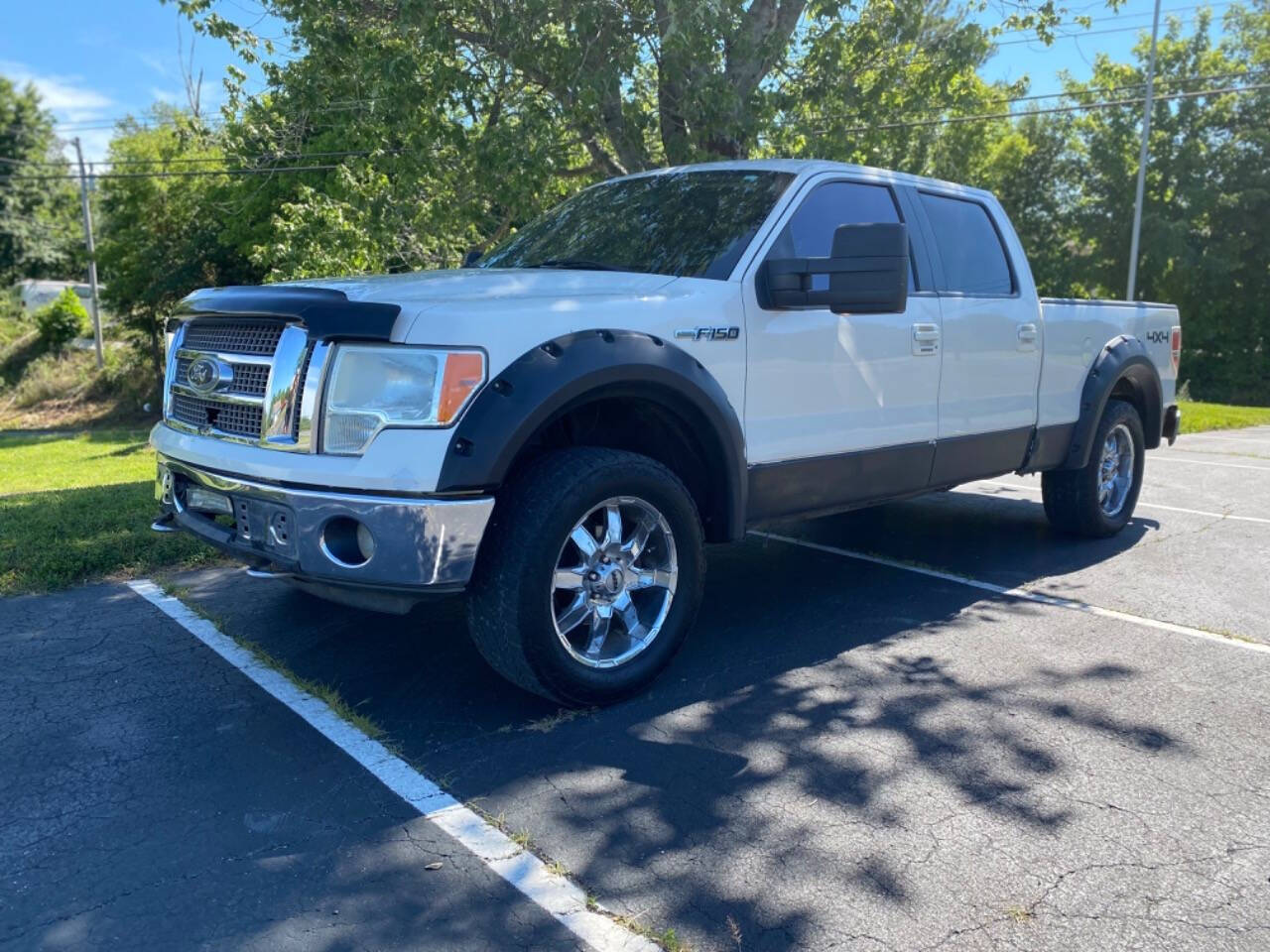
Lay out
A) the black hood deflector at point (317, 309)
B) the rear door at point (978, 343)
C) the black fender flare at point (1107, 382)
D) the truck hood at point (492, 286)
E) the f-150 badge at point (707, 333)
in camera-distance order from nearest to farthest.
Result: the black hood deflector at point (317, 309), the truck hood at point (492, 286), the f-150 badge at point (707, 333), the rear door at point (978, 343), the black fender flare at point (1107, 382)

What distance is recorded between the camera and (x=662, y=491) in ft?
13.3

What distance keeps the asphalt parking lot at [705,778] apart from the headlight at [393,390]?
1116mm

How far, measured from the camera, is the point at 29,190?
44250 mm

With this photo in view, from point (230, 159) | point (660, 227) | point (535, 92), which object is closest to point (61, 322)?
point (230, 159)

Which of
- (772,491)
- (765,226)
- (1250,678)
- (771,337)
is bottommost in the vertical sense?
(1250,678)

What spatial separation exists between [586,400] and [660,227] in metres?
1.40

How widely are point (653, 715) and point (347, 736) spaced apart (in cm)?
111

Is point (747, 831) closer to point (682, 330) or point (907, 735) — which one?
point (907, 735)

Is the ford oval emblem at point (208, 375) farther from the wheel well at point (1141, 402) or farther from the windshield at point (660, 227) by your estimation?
the wheel well at point (1141, 402)

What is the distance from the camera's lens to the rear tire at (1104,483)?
6754mm

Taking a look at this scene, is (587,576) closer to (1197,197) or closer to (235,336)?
(235,336)

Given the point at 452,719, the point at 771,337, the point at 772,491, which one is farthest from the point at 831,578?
the point at 452,719

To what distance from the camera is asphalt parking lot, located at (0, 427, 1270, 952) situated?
2.71 m

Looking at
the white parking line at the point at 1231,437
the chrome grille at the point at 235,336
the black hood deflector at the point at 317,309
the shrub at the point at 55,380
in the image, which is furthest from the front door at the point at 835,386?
the shrub at the point at 55,380
